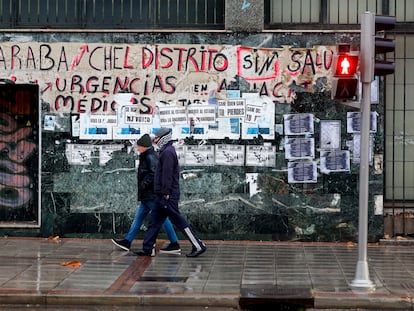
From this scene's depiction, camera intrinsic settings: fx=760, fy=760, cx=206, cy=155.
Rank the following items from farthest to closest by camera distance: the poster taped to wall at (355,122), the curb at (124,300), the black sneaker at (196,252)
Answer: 1. the poster taped to wall at (355,122)
2. the black sneaker at (196,252)
3. the curb at (124,300)

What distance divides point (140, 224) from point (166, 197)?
1038 millimetres

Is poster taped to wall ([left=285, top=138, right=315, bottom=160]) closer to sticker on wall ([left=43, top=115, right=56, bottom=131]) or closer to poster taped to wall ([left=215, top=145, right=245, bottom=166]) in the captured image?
poster taped to wall ([left=215, top=145, right=245, bottom=166])

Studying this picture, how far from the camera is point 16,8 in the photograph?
1365cm

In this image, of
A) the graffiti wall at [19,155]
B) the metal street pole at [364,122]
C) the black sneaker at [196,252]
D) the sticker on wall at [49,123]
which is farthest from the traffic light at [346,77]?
the graffiti wall at [19,155]

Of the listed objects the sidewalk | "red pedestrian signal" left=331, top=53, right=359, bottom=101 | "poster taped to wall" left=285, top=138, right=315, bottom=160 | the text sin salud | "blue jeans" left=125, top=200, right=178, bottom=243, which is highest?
the text sin salud

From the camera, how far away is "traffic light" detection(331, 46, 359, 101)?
9562 mm

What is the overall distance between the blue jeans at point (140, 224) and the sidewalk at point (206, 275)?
0.35 metres

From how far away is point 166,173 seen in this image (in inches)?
451

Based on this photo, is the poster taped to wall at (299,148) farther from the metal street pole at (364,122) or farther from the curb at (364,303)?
the curb at (364,303)

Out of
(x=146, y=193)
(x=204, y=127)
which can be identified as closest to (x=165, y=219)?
(x=146, y=193)

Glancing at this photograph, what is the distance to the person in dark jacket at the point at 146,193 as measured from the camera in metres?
12.0

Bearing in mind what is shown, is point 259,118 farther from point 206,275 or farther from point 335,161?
point 206,275

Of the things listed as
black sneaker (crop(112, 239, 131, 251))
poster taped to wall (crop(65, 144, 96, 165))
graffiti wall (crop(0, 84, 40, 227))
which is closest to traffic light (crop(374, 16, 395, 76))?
black sneaker (crop(112, 239, 131, 251))

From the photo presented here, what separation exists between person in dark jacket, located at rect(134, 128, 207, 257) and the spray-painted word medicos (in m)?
1.86
